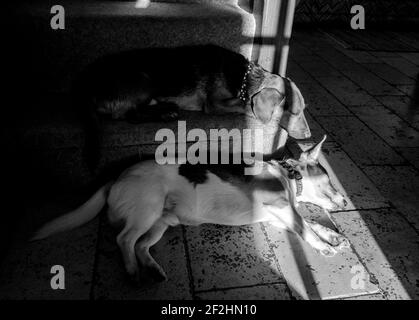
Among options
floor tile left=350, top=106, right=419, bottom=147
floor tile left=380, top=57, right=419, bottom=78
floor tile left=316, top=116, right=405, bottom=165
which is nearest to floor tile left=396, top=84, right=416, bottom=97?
floor tile left=380, top=57, right=419, bottom=78

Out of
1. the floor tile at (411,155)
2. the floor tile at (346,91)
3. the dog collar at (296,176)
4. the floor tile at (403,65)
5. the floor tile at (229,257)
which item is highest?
the floor tile at (403,65)

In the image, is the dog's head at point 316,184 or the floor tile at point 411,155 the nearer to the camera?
the dog's head at point 316,184

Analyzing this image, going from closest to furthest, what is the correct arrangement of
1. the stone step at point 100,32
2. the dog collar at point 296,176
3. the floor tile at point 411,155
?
the dog collar at point 296,176 → the stone step at point 100,32 → the floor tile at point 411,155

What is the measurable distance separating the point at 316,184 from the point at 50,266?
2076 millimetres

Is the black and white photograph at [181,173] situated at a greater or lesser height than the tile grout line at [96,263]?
greater

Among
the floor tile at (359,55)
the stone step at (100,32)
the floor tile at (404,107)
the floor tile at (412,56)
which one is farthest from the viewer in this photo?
the floor tile at (412,56)

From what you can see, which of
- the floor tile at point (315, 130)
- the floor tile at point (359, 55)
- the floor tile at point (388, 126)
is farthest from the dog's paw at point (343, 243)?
the floor tile at point (359, 55)

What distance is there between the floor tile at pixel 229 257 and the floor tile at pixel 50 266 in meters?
0.74

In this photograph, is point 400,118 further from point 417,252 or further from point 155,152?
point 155,152

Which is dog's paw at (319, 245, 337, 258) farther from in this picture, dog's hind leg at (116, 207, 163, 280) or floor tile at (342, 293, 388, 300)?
dog's hind leg at (116, 207, 163, 280)

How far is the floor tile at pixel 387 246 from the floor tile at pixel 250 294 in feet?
2.35

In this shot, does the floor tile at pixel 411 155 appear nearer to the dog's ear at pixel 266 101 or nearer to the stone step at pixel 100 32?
the dog's ear at pixel 266 101

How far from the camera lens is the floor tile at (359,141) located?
3.89m

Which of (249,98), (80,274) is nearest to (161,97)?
(249,98)
